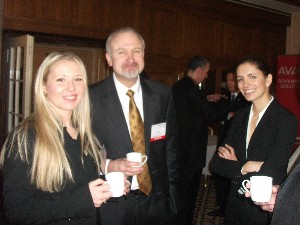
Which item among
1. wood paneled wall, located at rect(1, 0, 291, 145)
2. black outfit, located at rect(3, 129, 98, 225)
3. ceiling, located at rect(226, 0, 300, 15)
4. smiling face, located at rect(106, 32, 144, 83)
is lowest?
black outfit, located at rect(3, 129, 98, 225)

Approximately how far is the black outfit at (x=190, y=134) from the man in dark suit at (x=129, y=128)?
4.81 feet

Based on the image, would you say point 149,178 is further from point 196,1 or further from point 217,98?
point 196,1

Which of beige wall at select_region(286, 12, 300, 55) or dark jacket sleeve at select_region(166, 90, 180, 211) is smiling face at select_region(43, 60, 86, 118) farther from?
beige wall at select_region(286, 12, 300, 55)

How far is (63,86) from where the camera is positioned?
1.67m

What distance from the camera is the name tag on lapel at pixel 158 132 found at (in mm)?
2314

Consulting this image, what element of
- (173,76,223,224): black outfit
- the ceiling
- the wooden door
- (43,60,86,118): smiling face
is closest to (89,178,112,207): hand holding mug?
(43,60,86,118): smiling face

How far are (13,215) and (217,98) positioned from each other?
3160 millimetres

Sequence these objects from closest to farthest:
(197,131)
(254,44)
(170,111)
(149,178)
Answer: (149,178) → (170,111) → (197,131) → (254,44)

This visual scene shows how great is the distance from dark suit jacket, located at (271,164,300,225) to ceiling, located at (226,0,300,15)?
274 inches

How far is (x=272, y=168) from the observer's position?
6.79ft

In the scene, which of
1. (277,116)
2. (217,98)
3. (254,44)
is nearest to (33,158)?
(277,116)

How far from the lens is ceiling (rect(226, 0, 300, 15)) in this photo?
24.3 feet

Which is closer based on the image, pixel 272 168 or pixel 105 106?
pixel 272 168

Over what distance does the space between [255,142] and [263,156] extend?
93 mm
